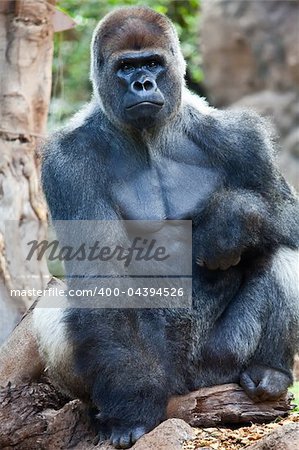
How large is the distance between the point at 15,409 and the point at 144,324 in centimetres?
96

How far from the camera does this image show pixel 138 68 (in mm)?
4039

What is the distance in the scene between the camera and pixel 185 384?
413 cm

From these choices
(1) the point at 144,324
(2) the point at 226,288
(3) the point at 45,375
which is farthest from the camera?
(3) the point at 45,375

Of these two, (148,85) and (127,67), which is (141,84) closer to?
(148,85)

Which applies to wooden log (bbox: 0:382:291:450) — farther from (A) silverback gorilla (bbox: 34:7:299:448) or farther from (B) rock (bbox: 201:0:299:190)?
(B) rock (bbox: 201:0:299:190)

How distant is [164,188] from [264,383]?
1.06 metres

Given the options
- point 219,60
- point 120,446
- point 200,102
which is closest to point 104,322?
point 120,446

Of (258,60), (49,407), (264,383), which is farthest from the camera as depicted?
(258,60)

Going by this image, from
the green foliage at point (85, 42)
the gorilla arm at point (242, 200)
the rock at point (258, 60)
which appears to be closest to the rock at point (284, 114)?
the rock at point (258, 60)

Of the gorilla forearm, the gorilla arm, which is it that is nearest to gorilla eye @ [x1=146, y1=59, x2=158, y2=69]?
the gorilla arm

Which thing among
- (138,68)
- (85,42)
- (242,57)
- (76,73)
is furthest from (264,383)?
(242,57)

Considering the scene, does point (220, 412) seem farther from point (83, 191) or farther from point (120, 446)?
point (83, 191)

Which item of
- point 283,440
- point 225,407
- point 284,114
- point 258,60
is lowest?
point 284,114

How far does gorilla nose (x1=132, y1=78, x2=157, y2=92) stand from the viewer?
397 centimetres
